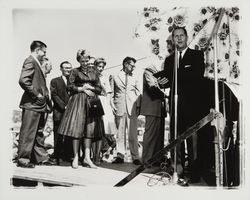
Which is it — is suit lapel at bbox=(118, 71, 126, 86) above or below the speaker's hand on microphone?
above

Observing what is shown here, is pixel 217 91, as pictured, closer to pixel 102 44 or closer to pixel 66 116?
pixel 102 44

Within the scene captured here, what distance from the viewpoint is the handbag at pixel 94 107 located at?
3562mm

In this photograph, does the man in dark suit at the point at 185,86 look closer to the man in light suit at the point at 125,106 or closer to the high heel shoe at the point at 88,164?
the man in light suit at the point at 125,106

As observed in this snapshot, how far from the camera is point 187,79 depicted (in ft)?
11.6

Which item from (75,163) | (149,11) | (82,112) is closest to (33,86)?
(82,112)

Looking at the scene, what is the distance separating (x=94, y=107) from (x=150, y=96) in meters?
0.48

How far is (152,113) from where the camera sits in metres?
3.55

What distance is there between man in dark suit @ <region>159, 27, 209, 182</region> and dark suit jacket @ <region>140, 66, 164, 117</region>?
0.08 metres

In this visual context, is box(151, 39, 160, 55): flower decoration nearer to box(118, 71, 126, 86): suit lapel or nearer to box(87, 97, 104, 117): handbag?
box(118, 71, 126, 86): suit lapel

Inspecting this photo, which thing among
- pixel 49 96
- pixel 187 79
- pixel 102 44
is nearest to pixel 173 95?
pixel 187 79

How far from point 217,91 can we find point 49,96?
4.59 ft

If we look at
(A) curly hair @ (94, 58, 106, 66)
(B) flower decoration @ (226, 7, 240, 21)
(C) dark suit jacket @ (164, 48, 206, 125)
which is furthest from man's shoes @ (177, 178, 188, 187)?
(B) flower decoration @ (226, 7, 240, 21)

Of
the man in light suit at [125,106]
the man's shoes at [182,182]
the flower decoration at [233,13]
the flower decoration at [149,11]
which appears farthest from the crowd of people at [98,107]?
the flower decoration at [233,13]

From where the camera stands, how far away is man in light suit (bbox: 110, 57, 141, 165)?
11.6ft
